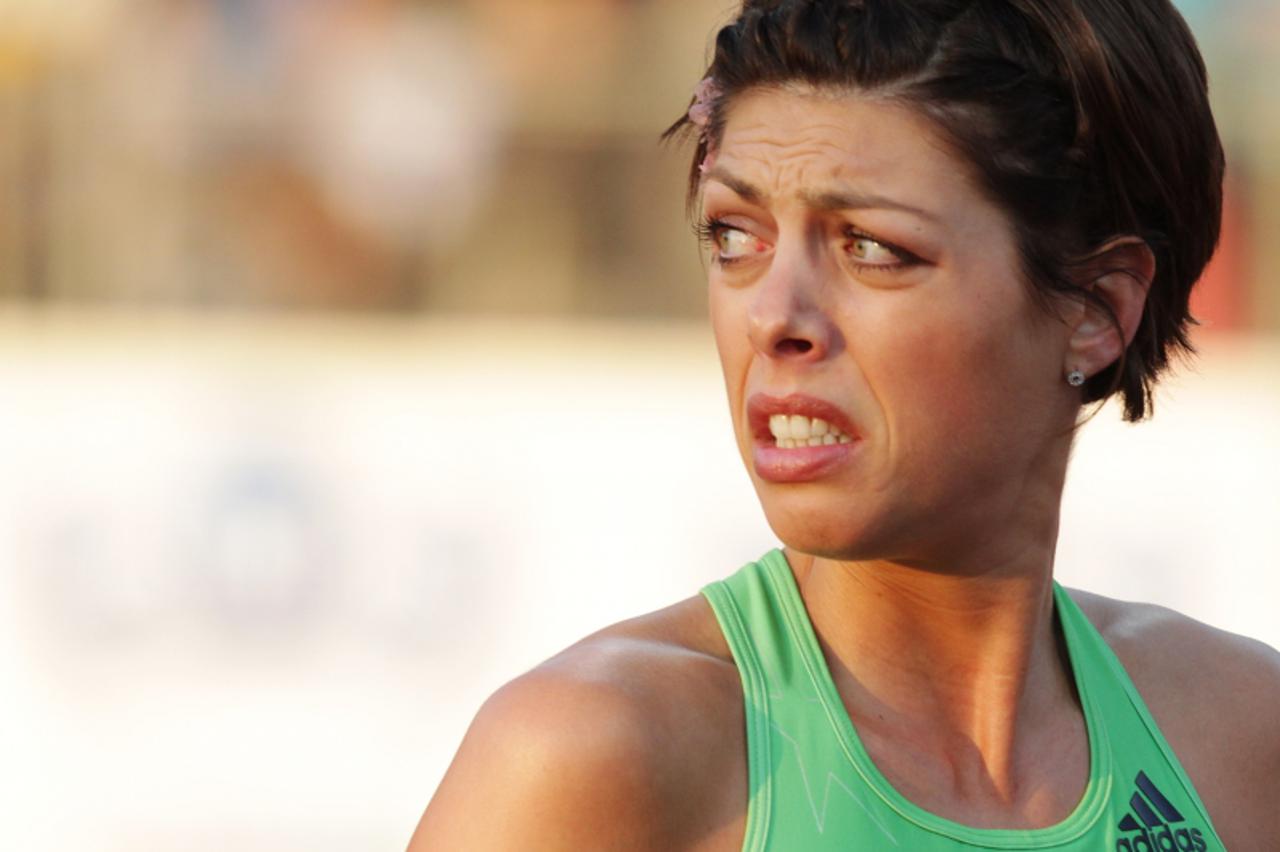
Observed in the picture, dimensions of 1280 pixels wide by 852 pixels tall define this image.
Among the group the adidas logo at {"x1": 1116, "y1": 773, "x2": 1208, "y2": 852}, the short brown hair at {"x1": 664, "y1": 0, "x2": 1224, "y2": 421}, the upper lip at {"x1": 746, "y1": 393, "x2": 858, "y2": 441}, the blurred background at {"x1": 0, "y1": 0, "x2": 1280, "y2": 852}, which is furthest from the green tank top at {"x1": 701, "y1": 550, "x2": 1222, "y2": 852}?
the blurred background at {"x1": 0, "y1": 0, "x2": 1280, "y2": 852}

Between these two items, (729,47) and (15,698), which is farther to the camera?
(15,698)

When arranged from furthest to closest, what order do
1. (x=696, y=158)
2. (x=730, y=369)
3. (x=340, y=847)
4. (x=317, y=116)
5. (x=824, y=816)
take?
(x=317, y=116), (x=340, y=847), (x=696, y=158), (x=730, y=369), (x=824, y=816)

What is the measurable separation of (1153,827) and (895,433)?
60 cm

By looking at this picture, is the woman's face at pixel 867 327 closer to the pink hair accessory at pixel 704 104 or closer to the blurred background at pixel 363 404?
the pink hair accessory at pixel 704 104

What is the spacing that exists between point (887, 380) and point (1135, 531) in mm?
5430

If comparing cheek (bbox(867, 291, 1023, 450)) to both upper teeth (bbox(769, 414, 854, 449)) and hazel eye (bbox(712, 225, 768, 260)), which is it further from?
hazel eye (bbox(712, 225, 768, 260))

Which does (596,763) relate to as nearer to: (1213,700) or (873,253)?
(873,253)

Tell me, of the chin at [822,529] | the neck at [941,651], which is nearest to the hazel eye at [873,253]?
the chin at [822,529]

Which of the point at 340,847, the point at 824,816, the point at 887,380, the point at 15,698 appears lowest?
the point at 340,847

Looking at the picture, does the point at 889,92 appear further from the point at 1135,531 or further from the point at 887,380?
the point at 1135,531

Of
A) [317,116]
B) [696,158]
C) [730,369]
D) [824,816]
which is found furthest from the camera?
[317,116]

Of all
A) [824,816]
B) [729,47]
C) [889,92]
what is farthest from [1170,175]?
[824,816]

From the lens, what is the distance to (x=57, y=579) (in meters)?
7.03

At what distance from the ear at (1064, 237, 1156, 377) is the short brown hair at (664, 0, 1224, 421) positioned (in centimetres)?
2
